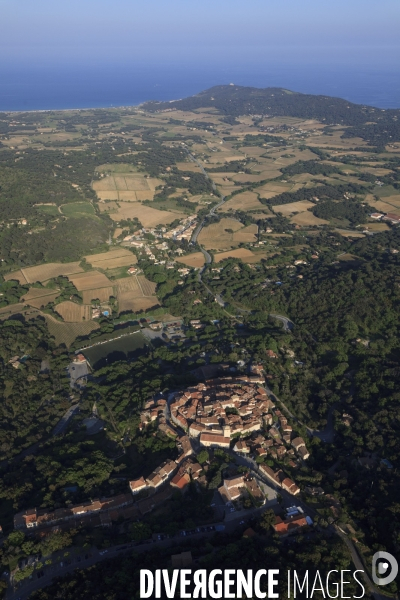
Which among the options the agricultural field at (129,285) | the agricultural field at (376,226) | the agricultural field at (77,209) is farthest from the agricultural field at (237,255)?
the agricultural field at (77,209)

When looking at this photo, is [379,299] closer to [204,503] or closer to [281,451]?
[281,451]

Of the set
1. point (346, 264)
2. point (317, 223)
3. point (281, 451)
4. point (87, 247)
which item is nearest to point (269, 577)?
point (281, 451)

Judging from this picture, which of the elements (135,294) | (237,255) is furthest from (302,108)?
(135,294)

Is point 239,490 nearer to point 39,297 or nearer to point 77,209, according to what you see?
point 39,297

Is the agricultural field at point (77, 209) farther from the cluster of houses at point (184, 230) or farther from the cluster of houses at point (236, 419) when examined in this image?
the cluster of houses at point (236, 419)

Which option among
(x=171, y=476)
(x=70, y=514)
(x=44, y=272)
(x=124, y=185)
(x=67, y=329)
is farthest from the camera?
(x=124, y=185)

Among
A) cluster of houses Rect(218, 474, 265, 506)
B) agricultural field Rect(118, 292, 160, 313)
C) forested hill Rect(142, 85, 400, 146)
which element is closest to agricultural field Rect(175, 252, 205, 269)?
agricultural field Rect(118, 292, 160, 313)
